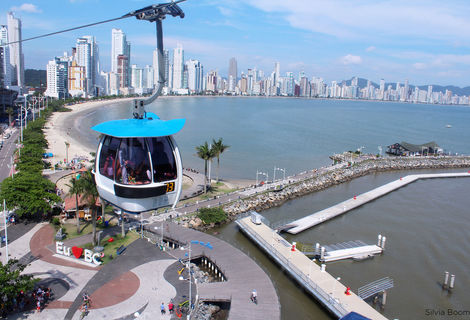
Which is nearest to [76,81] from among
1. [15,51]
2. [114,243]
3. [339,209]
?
[15,51]

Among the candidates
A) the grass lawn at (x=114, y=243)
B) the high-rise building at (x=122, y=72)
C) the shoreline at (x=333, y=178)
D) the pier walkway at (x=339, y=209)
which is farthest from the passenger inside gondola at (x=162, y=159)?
the high-rise building at (x=122, y=72)

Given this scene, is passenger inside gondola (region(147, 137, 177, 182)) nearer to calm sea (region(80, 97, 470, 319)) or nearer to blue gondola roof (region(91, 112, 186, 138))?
blue gondola roof (region(91, 112, 186, 138))

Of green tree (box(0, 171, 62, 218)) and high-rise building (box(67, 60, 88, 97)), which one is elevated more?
high-rise building (box(67, 60, 88, 97))

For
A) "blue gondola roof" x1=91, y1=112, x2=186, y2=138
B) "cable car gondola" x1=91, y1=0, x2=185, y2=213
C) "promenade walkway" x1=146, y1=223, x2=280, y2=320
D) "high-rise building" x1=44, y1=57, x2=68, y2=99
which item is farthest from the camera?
"high-rise building" x1=44, y1=57, x2=68, y2=99

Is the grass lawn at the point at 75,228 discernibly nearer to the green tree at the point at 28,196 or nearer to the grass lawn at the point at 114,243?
the green tree at the point at 28,196

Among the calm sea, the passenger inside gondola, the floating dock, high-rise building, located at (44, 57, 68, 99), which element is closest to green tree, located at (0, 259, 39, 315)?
the passenger inside gondola

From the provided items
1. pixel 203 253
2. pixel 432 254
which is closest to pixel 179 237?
pixel 203 253

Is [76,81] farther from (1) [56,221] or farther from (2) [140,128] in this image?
(2) [140,128]
